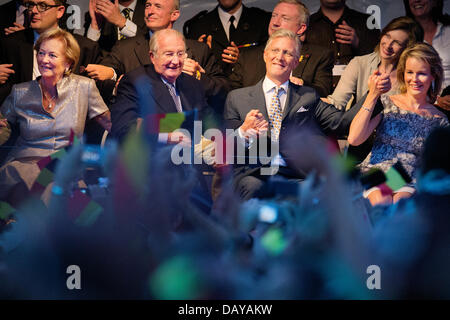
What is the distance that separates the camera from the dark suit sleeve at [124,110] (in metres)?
3.36

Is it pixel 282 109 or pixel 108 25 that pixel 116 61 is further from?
pixel 282 109

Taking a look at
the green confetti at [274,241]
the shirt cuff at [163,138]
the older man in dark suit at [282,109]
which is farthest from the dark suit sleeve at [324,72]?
the green confetti at [274,241]

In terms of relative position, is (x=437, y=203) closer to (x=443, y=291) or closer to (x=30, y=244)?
(x=443, y=291)

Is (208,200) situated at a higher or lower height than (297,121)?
lower

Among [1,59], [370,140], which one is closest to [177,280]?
[370,140]

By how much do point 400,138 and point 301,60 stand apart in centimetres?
101

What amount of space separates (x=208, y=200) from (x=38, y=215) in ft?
2.95

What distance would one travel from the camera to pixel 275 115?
3.53 metres

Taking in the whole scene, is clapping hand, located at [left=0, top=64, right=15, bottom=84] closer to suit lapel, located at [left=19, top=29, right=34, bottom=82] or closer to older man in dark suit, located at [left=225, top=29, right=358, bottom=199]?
suit lapel, located at [left=19, top=29, right=34, bottom=82]

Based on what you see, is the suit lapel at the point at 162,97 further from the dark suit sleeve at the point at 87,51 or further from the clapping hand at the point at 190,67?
the dark suit sleeve at the point at 87,51

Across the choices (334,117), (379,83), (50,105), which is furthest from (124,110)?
(379,83)

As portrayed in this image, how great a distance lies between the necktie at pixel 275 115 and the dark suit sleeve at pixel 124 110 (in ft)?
2.70

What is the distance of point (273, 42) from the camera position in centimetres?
354

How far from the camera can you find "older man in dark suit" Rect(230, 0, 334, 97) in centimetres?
402
